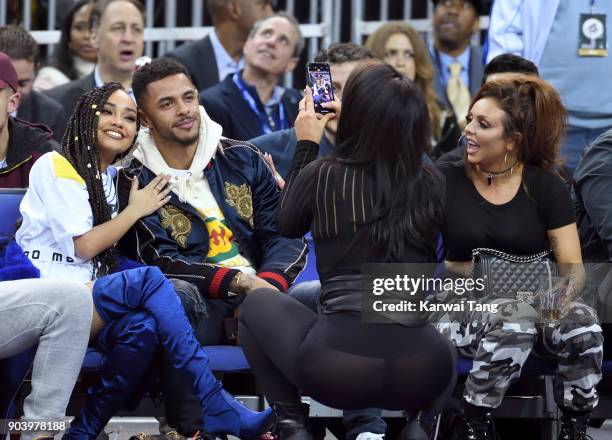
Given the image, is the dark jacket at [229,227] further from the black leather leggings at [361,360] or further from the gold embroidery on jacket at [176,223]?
the black leather leggings at [361,360]

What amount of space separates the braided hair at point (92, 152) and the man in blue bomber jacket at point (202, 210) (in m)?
0.22

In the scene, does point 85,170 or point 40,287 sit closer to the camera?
point 40,287

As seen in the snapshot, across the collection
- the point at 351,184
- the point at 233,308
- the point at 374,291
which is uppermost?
the point at 351,184

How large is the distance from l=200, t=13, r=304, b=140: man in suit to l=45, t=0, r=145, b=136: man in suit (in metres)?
0.53

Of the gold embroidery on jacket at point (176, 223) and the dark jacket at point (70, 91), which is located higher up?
the dark jacket at point (70, 91)

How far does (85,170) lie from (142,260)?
19.6 inches

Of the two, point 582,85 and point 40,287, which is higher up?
point 582,85

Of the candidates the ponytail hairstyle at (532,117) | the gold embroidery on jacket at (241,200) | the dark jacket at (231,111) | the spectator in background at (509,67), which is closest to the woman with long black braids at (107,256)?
the gold embroidery on jacket at (241,200)

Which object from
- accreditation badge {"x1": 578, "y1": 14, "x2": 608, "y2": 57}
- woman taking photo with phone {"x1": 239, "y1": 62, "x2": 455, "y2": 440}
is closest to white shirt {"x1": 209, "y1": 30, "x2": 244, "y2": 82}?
accreditation badge {"x1": 578, "y1": 14, "x2": 608, "y2": 57}

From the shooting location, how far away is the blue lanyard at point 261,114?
27.5ft

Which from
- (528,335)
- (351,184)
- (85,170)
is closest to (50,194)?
(85,170)

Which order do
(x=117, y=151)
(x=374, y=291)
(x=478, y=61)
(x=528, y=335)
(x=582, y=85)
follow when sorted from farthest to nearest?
(x=478, y=61) < (x=582, y=85) < (x=117, y=151) < (x=528, y=335) < (x=374, y=291)

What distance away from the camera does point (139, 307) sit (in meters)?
5.42

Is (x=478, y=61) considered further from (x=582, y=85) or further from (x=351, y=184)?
(x=351, y=184)
